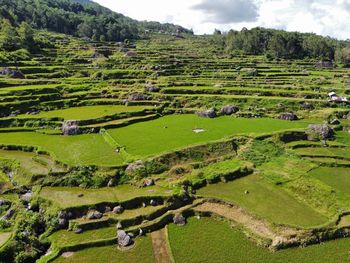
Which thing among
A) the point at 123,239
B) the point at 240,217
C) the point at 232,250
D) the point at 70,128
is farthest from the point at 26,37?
the point at 232,250

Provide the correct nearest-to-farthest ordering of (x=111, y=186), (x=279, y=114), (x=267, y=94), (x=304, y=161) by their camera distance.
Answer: (x=111, y=186) → (x=304, y=161) → (x=279, y=114) → (x=267, y=94)

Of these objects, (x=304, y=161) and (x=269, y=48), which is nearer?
(x=304, y=161)

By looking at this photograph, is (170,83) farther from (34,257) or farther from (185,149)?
(34,257)

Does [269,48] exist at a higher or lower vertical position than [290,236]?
higher

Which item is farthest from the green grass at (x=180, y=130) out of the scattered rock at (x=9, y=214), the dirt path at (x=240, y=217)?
the scattered rock at (x=9, y=214)

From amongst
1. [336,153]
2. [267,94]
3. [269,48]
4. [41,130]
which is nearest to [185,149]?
[336,153]

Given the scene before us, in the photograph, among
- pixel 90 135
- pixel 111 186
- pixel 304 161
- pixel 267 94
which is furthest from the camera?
pixel 267 94

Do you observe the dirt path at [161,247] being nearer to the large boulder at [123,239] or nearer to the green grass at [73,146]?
the large boulder at [123,239]
